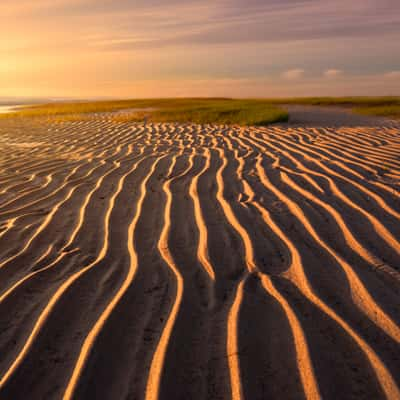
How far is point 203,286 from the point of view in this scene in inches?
87.2

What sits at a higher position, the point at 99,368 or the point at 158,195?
the point at 99,368

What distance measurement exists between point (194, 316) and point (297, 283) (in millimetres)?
675

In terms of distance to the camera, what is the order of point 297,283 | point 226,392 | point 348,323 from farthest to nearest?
point 297,283 < point 348,323 < point 226,392

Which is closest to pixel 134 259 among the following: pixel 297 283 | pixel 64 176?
pixel 297 283

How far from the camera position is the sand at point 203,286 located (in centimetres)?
155

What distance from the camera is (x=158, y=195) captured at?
156 inches

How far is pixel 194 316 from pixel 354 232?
1565 millimetres

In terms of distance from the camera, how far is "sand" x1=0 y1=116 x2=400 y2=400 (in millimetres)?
1553

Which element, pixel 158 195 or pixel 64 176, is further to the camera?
pixel 64 176

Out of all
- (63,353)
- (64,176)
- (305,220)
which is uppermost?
(63,353)

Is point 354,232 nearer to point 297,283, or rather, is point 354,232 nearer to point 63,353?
point 297,283

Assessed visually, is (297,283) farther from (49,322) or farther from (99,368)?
(49,322)

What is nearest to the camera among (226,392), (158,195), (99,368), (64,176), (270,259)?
(226,392)

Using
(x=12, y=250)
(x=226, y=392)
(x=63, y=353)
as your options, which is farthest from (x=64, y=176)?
(x=226, y=392)
